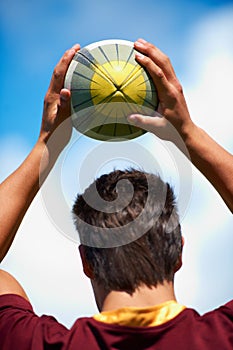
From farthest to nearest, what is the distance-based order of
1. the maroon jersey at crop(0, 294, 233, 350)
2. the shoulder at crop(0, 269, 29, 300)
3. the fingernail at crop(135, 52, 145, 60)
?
the fingernail at crop(135, 52, 145, 60) → the shoulder at crop(0, 269, 29, 300) → the maroon jersey at crop(0, 294, 233, 350)

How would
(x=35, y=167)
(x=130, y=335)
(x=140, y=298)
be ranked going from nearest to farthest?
(x=130, y=335), (x=140, y=298), (x=35, y=167)

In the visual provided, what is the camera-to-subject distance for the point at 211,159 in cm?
388

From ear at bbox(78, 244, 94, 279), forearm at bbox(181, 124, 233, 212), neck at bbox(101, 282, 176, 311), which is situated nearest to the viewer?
neck at bbox(101, 282, 176, 311)

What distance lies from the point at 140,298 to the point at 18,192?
51.8 inches

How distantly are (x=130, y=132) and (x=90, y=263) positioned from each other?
1986 millimetres

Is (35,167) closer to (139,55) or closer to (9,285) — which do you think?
(9,285)

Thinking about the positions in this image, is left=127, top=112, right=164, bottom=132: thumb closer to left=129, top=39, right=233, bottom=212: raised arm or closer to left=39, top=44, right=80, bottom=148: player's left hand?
left=129, top=39, right=233, bottom=212: raised arm

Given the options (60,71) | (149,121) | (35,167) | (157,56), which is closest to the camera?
(35,167)

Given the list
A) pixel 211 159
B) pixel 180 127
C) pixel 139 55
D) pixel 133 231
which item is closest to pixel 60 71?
pixel 139 55

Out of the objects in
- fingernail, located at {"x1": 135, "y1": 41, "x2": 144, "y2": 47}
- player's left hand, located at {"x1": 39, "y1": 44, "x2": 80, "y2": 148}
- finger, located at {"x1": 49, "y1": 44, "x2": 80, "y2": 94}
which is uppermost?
fingernail, located at {"x1": 135, "y1": 41, "x2": 144, "y2": 47}

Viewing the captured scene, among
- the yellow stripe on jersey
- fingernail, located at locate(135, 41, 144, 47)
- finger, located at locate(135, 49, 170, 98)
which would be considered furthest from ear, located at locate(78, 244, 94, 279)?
fingernail, located at locate(135, 41, 144, 47)

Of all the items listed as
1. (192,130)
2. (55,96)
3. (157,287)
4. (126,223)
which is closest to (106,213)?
(126,223)

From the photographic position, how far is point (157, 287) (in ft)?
9.99

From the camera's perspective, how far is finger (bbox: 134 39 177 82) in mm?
4375
